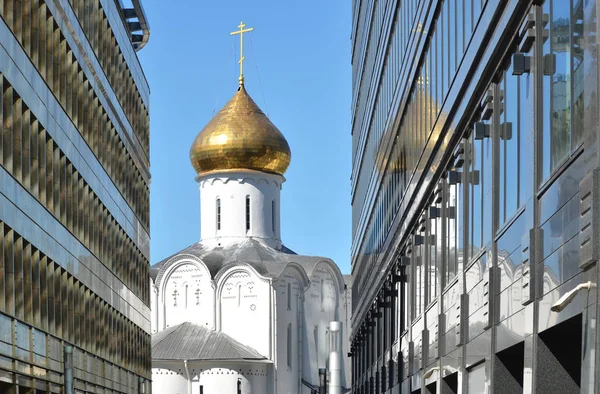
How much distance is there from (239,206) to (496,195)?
7837cm

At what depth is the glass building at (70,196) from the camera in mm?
21703

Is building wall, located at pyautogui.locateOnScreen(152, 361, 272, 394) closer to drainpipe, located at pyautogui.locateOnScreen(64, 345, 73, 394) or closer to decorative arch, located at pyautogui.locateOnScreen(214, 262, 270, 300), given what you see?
decorative arch, located at pyautogui.locateOnScreen(214, 262, 270, 300)

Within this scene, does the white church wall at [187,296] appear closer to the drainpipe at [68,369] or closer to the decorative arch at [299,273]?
the decorative arch at [299,273]

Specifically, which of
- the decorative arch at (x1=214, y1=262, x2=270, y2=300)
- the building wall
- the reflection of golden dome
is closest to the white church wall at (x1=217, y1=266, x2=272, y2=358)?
the decorative arch at (x1=214, y1=262, x2=270, y2=300)

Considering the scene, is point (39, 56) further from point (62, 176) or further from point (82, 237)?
point (82, 237)

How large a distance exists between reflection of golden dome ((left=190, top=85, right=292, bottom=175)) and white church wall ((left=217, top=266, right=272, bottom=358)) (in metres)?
9.82

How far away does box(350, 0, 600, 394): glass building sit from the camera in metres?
11.7

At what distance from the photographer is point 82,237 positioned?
29.9m

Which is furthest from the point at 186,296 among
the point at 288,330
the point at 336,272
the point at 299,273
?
the point at 336,272

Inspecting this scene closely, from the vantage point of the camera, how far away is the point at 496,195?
53.2ft

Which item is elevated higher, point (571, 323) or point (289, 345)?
point (289, 345)

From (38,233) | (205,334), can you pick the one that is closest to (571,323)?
(38,233)

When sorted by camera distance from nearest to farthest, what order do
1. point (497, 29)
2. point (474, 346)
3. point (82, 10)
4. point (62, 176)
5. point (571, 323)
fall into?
1. point (571, 323)
2. point (497, 29)
3. point (474, 346)
4. point (62, 176)
5. point (82, 10)

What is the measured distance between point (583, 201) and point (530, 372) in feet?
9.17
